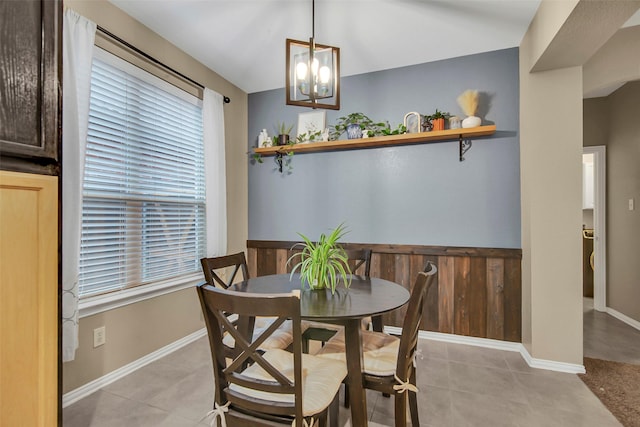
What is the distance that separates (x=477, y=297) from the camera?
2777 mm

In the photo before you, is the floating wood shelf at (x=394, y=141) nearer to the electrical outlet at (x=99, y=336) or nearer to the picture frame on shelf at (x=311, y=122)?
the picture frame on shelf at (x=311, y=122)

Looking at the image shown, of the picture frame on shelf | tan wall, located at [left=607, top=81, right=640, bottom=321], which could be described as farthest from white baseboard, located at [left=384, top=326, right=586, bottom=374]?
the picture frame on shelf

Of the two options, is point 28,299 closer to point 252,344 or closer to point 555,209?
point 252,344

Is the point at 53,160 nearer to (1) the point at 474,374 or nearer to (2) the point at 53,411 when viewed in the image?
(2) the point at 53,411

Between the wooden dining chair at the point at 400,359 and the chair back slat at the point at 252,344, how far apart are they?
0.44 meters

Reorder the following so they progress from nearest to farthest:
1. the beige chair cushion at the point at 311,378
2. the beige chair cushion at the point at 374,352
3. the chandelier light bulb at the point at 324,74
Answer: the beige chair cushion at the point at 311,378 → the beige chair cushion at the point at 374,352 → the chandelier light bulb at the point at 324,74

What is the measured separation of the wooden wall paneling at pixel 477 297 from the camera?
276 cm

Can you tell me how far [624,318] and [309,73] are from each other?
4116mm

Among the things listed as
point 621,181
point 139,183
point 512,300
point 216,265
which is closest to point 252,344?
point 216,265

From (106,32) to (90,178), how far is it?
991 mm

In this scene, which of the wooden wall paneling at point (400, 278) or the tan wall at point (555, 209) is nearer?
the tan wall at point (555, 209)

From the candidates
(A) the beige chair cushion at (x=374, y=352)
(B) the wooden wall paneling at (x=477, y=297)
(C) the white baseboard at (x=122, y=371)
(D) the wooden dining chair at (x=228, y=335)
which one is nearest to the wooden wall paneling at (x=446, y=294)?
(B) the wooden wall paneling at (x=477, y=297)

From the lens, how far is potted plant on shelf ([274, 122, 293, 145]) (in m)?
3.38

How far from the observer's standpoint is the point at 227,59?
2.96 metres
